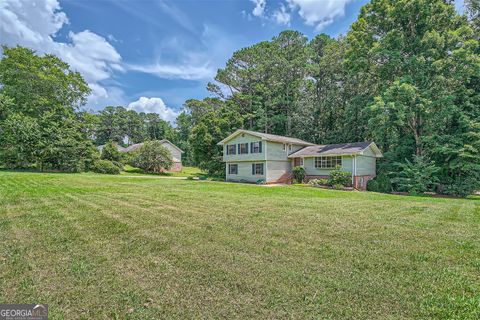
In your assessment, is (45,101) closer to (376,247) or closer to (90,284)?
(90,284)

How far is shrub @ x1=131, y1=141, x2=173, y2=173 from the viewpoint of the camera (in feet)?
115

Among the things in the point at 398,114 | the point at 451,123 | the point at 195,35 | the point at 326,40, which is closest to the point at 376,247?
the point at 195,35

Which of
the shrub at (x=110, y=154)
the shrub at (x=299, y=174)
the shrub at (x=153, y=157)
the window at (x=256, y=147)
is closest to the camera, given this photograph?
the shrub at (x=299, y=174)

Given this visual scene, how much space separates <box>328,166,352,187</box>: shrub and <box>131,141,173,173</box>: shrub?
76.4 ft

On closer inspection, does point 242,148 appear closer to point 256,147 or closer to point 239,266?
point 256,147

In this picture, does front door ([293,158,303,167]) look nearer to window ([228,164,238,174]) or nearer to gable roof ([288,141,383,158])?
gable roof ([288,141,383,158])

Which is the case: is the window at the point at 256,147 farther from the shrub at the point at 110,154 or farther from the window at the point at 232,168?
the shrub at the point at 110,154

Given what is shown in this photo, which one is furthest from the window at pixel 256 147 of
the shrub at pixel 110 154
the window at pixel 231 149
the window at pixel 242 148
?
the shrub at pixel 110 154

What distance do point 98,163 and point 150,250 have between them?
29.7 meters

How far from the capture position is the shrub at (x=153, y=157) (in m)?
34.9

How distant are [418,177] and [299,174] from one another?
29.6ft

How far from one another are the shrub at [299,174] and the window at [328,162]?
4.49 ft

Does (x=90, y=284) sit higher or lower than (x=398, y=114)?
lower

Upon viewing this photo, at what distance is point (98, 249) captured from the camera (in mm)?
4711
